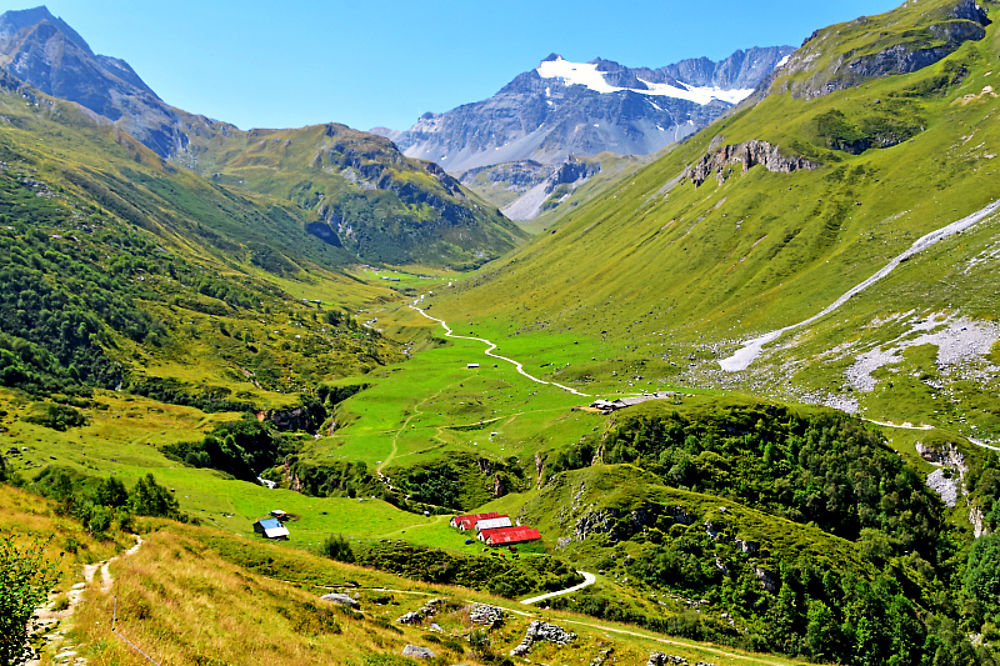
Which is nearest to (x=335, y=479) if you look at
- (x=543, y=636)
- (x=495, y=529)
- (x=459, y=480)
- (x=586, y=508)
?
(x=459, y=480)

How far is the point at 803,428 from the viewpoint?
100 metres

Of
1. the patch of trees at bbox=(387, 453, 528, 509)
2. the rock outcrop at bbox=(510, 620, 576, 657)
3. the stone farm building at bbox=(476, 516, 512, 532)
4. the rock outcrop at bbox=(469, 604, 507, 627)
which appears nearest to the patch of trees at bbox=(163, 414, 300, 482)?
the patch of trees at bbox=(387, 453, 528, 509)

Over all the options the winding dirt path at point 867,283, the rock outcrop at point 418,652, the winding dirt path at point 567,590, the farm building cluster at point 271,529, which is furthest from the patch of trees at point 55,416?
the winding dirt path at point 867,283

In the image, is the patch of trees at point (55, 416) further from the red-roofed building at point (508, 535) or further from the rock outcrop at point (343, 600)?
the rock outcrop at point (343, 600)

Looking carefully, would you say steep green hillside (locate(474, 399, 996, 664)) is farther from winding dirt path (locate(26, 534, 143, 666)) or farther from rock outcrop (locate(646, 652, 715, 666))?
winding dirt path (locate(26, 534, 143, 666))

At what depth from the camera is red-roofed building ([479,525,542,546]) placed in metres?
80.8

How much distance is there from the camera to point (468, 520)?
90.8 metres

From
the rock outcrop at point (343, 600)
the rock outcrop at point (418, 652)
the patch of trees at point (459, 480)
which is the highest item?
the rock outcrop at point (418, 652)

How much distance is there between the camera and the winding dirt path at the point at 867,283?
161750 millimetres

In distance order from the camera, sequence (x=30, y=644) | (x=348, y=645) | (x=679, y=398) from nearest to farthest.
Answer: (x=30, y=644)
(x=348, y=645)
(x=679, y=398)

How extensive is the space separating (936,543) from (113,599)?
3737 inches

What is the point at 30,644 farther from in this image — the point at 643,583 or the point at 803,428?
the point at 803,428

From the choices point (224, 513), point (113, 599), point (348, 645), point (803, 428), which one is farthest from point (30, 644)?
point (803, 428)

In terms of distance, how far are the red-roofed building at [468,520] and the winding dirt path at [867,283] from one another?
94.1m
